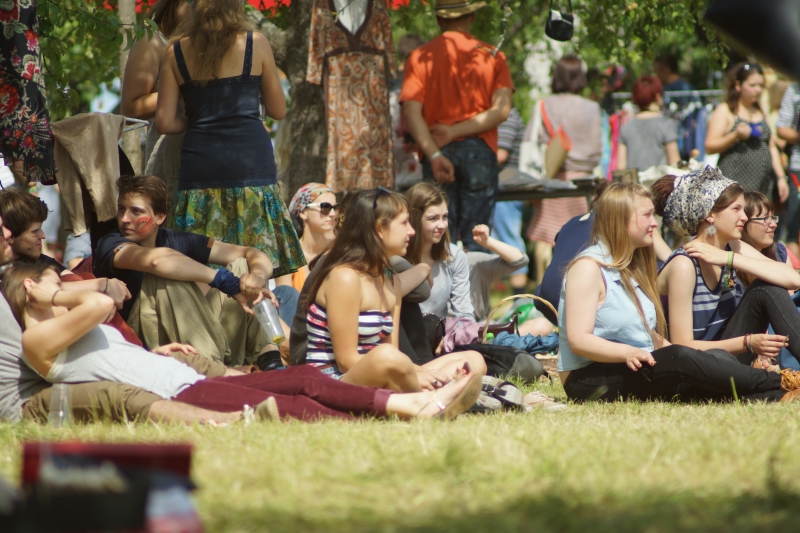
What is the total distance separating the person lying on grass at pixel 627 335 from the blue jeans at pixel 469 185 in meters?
2.39

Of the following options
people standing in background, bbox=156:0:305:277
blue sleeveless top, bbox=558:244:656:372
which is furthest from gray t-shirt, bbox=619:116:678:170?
people standing in background, bbox=156:0:305:277

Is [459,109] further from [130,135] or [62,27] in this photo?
[62,27]

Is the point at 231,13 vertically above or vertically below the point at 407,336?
above

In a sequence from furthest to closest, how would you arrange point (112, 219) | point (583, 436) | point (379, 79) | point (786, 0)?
1. point (379, 79)
2. point (112, 219)
3. point (583, 436)
4. point (786, 0)

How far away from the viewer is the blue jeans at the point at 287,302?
6133mm

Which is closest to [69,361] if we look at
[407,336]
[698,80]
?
[407,336]

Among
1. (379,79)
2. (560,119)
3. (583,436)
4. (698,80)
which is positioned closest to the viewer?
(583,436)

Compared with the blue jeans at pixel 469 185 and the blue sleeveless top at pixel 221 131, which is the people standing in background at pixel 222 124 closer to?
the blue sleeveless top at pixel 221 131

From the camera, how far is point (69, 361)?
413 cm

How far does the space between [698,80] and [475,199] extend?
11.6 m

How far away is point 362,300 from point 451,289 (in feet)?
6.27

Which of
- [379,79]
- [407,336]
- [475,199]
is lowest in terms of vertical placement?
[407,336]

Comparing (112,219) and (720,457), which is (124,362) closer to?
(112,219)

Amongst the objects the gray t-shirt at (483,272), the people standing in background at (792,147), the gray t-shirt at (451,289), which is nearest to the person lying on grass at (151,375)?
the gray t-shirt at (451,289)
